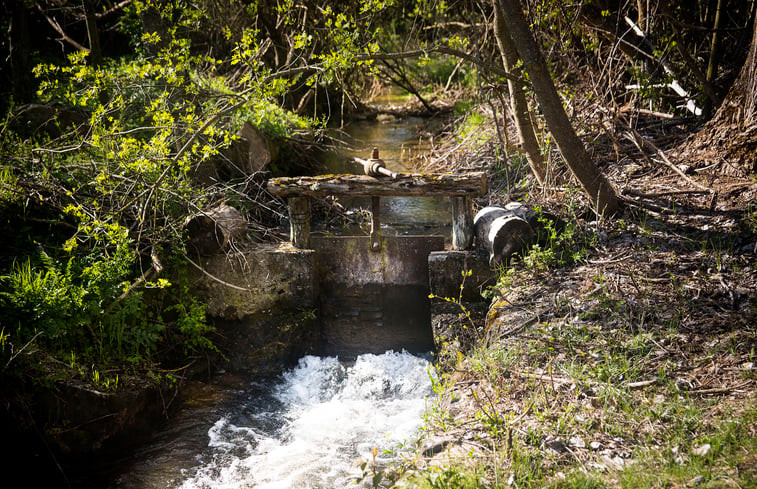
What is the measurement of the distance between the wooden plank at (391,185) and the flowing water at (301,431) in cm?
179

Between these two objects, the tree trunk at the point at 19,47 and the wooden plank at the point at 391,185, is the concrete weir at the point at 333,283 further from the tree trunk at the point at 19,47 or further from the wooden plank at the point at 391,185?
the tree trunk at the point at 19,47

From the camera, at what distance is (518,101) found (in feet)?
22.5

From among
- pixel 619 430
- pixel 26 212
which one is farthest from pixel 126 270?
pixel 619 430

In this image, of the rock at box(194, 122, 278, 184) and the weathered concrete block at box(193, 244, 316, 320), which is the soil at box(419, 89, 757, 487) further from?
the rock at box(194, 122, 278, 184)

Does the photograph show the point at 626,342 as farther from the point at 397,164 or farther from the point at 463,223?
the point at 397,164

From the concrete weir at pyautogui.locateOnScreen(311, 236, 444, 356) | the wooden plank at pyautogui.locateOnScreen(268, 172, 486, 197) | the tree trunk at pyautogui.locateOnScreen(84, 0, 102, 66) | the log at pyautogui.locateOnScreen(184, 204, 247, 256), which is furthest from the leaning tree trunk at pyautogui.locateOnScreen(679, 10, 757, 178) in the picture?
the tree trunk at pyautogui.locateOnScreen(84, 0, 102, 66)

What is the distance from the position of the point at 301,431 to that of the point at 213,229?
238cm

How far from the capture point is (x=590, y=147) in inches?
294

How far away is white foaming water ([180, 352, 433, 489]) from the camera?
13.6ft

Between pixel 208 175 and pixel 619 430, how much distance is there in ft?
18.2

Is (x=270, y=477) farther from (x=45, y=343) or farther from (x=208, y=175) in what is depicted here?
(x=208, y=175)

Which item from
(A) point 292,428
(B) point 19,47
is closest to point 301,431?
(A) point 292,428

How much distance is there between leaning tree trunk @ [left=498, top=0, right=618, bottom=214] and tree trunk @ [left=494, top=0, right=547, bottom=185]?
983 millimetres

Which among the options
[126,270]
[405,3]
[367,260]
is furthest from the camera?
[405,3]
